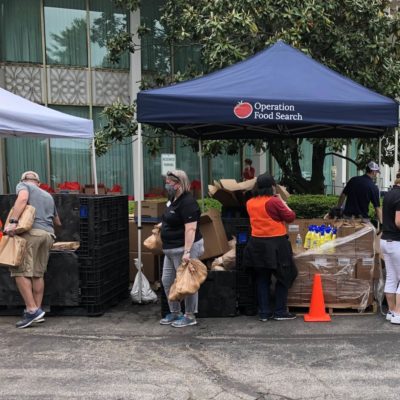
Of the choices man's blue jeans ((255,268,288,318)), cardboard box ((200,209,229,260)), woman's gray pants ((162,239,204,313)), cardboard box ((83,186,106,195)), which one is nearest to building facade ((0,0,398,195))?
cardboard box ((83,186,106,195))

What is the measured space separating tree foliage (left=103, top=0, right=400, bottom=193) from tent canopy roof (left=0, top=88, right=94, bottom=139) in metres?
3.56

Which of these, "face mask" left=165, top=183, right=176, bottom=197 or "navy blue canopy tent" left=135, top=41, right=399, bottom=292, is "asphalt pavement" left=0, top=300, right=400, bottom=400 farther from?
"navy blue canopy tent" left=135, top=41, right=399, bottom=292

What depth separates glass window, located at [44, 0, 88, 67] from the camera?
14.1 metres

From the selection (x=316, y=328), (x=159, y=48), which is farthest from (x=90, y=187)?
(x=316, y=328)

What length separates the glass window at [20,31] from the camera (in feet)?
45.2

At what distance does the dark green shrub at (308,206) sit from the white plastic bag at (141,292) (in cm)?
647

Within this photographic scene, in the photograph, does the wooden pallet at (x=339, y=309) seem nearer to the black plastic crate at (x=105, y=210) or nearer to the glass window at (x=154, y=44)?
the black plastic crate at (x=105, y=210)

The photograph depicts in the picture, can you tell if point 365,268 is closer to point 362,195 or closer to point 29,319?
point 362,195

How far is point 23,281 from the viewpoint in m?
5.46

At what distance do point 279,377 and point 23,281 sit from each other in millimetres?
3041

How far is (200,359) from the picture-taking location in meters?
4.58

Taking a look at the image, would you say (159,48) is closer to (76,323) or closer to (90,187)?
(90,187)

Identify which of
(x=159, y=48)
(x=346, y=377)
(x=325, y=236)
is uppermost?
(x=159, y=48)

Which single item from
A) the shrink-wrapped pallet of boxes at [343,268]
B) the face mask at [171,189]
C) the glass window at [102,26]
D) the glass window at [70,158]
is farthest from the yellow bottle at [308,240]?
the glass window at [102,26]
